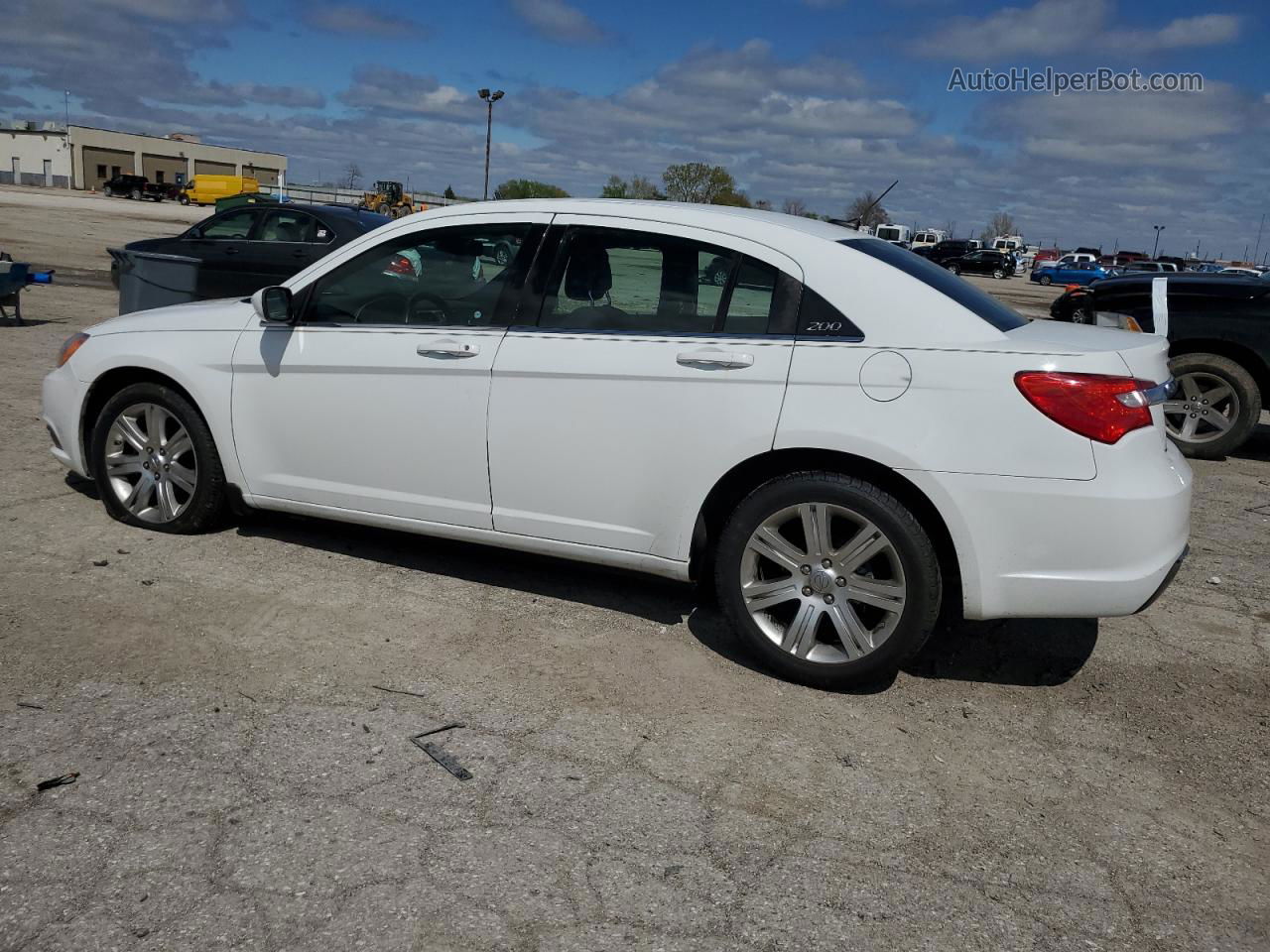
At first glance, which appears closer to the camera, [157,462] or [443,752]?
[443,752]

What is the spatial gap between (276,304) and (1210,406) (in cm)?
725

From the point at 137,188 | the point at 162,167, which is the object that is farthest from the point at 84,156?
the point at 137,188

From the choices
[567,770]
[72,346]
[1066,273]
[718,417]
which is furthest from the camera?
[1066,273]

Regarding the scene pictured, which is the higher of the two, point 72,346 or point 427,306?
point 427,306

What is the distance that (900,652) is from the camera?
12.8 feet

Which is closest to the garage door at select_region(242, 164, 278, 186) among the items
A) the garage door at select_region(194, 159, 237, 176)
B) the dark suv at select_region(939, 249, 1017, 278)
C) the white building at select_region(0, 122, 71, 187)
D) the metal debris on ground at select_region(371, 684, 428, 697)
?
the garage door at select_region(194, 159, 237, 176)

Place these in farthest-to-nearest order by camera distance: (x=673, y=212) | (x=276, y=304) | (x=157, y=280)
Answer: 1. (x=157, y=280)
2. (x=276, y=304)
3. (x=673, y=212)

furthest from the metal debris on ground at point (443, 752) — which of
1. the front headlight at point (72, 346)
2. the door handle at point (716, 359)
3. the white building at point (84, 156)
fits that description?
the white building at point (84, 156)

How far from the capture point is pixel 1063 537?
3682 mm

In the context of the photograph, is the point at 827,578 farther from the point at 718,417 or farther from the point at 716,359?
the point at 716,359

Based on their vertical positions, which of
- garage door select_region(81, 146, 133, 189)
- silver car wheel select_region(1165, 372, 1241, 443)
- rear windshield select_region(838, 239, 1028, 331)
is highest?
garage door select_region(81, 146, 133, 189)

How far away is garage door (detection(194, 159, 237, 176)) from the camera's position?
370 feet

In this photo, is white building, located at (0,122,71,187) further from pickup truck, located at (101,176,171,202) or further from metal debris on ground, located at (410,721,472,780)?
metal debris on ground, located at (410,721,472,780)

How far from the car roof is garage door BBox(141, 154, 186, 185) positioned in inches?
→ 4536
